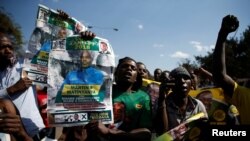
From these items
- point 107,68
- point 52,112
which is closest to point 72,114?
point 52,112

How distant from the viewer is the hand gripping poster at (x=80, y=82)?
7.88ft

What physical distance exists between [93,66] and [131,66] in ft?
1.64

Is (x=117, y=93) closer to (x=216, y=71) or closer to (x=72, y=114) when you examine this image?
(x=72, y=114)

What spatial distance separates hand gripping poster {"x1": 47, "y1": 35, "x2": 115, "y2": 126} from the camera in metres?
2.40

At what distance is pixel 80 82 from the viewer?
8.06 feet

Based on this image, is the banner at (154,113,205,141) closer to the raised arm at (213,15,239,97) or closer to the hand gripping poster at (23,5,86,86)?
the raised arm at (213,15,239,97)
